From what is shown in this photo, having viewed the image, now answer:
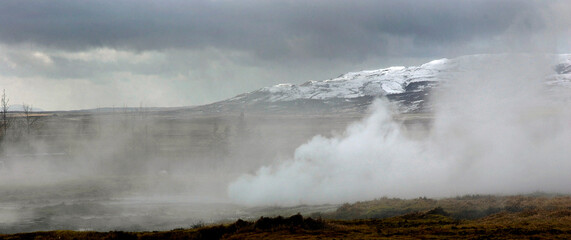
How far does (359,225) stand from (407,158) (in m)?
50.8

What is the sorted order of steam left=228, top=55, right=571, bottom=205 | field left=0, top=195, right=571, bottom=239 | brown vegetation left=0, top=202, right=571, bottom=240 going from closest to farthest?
brown vegetation left=0, top=202, right=571, bottom=240, field left=0, top=195, right=571, bottom=239, steam left=228, top=55, right=571, bottom=205

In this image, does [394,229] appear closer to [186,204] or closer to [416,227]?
[416,227]

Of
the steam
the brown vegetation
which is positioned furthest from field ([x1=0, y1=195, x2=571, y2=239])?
the steam

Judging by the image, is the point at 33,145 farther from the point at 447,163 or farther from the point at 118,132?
the point at 447,163

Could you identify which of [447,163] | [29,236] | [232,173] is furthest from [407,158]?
[29,236]

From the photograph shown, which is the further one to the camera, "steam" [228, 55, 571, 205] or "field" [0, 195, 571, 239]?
"steam" [228, 55, 571, 205]

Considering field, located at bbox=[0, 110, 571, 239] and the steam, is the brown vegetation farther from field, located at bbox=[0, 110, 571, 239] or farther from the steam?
the steam

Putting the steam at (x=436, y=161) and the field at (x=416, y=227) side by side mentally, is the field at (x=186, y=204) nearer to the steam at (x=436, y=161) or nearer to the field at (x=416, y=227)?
the field at (x=416, y=227)

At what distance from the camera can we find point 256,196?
266 feet

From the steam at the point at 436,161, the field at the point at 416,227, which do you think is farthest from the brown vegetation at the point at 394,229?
the steam at the point at 436,161

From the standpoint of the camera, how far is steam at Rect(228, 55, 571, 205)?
81.7m

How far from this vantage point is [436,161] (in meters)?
95.0

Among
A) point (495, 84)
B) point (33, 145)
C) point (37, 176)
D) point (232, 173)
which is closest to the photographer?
point (37, 176)

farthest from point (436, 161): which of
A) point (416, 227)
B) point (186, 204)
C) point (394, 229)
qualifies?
point (394, 229)
